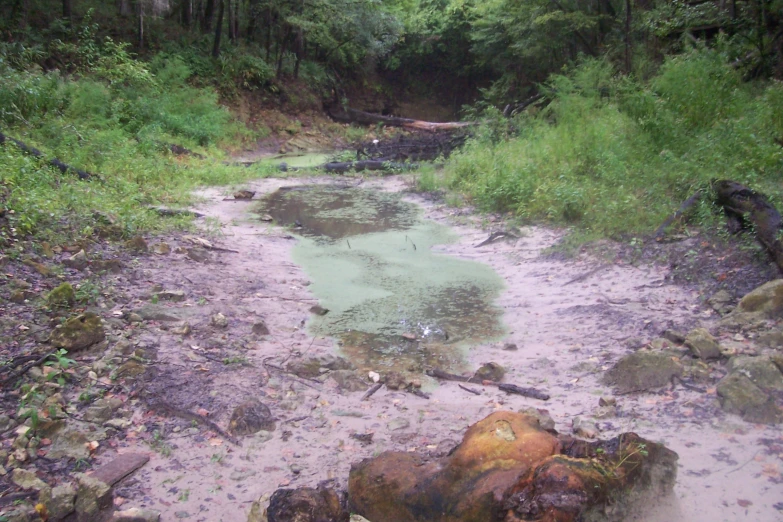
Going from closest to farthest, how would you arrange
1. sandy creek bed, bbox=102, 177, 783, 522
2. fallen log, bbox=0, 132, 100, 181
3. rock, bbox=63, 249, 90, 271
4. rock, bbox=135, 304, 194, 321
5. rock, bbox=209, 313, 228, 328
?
sandy creek bed, bbox=102, 177, 783, 522
rock, bbox=135, 304, 194, 321
rock, bbox=209, 313, 228, 328
rock, bbox=63, 249, 90, 271
fallen log, bbox=0, 132, 100, 181

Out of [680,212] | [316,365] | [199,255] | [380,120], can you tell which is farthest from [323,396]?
[380,120]

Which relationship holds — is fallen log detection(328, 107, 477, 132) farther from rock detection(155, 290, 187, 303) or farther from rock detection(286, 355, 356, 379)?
rock detection(286, 355, 356, 379)

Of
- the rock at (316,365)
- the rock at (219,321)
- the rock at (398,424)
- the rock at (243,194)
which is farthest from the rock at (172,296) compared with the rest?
the rock at (243,194)

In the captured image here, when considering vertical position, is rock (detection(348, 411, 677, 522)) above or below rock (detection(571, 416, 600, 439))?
above

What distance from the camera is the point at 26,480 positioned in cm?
306

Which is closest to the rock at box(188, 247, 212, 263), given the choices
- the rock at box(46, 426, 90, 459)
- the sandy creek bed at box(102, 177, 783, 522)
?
the sandy creek bed at box(102, 177, 783, 522)

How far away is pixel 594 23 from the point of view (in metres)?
16.0

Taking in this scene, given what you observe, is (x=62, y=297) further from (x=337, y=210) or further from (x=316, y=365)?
(x=337, y=210)

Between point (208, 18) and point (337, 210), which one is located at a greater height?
point (208, 18)

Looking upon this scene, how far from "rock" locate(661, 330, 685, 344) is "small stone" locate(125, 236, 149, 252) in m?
5.44

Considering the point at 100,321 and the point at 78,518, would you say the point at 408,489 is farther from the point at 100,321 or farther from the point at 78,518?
the point at 100,321

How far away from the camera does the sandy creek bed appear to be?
3.14m

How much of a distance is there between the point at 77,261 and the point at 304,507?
4065 mm

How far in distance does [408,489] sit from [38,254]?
460 cm
